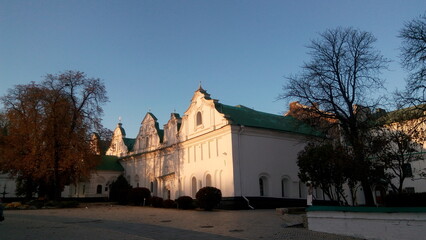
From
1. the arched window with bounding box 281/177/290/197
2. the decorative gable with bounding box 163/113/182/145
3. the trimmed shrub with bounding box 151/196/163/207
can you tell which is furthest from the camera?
the decorative gable with bounding box 163/113/182/145

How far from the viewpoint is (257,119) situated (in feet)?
125

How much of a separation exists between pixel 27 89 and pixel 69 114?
4.66 metres

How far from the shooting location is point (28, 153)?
35219 millimetres

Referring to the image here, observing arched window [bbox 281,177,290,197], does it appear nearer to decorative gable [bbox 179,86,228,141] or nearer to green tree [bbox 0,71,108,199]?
decorative gable [bbox 179,86,228,141]

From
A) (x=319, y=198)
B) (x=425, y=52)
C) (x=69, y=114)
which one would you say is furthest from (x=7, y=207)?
(x=425, y=52)

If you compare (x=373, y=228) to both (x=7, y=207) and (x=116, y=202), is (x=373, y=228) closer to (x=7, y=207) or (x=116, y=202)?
(x=7, y=207)

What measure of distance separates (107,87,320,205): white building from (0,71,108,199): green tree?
9.70m

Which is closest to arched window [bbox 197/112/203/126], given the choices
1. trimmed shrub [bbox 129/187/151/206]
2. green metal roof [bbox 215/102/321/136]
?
green metal roof [bbox 215/102/321/136]

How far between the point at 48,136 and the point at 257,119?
69.2ft

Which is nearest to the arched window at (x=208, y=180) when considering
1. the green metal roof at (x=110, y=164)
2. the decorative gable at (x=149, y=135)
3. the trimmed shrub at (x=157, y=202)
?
the trimmed shrub at (x=157, y=202)

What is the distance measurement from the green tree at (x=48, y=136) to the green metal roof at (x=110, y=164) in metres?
13.9

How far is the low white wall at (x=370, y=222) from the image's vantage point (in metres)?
11.7

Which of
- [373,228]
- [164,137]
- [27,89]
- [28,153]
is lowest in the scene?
[373,228]

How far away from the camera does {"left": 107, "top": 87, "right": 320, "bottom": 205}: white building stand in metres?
34.0
